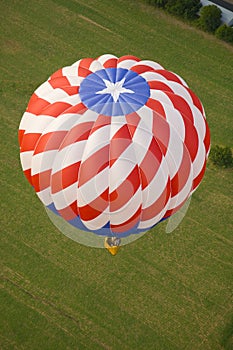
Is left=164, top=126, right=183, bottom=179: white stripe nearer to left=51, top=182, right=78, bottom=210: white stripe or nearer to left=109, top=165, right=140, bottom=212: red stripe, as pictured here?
left=109, top=165, right=140, bottom=212: red stripe

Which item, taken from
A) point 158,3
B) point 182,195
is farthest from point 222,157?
point 158,3

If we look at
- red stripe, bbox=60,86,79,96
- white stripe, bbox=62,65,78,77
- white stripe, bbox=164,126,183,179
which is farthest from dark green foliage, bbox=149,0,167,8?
white stripe, bbox=164,126,183,179

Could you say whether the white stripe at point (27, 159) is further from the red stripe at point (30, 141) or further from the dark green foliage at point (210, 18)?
the dark green foliage at point (210, 18)

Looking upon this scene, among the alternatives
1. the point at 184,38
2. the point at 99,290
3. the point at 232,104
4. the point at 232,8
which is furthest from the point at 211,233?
the point at 232,8

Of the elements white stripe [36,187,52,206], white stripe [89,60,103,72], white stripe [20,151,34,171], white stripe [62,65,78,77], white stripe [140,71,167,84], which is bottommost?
white stripe [36,187,52,206]

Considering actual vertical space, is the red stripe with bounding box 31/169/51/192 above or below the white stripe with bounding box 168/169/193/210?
below

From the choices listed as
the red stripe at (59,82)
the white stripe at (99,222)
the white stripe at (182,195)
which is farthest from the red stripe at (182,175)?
the red stripe at (59,82)

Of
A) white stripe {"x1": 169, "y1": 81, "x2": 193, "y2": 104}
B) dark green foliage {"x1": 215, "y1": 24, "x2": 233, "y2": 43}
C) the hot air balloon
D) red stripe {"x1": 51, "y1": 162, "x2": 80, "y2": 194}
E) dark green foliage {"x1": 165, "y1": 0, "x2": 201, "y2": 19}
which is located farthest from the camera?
dark green foliage {"x1": 165, "y1": 0, "x2": 201, "y2": 19}
